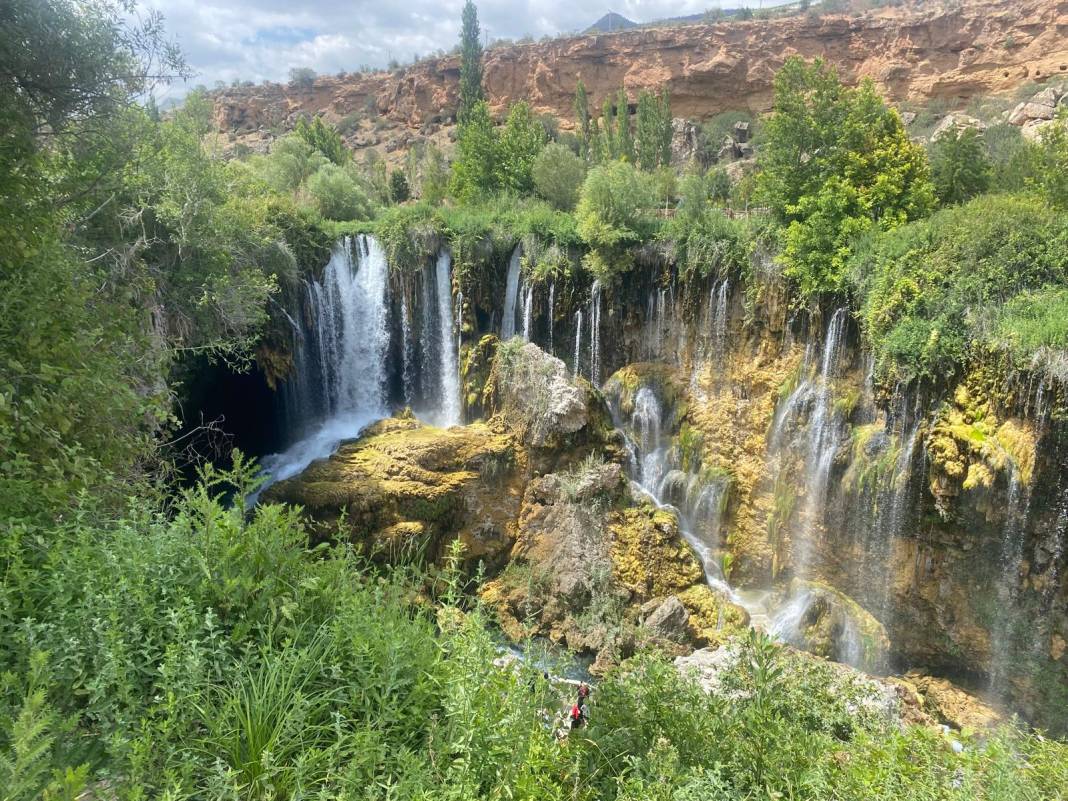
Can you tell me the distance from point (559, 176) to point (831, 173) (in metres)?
10.1

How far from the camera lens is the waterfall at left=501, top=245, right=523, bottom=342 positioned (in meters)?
16.8

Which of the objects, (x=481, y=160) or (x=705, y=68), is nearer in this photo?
(x=481, y=160)

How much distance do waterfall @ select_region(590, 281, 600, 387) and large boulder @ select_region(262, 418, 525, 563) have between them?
385 centimetres

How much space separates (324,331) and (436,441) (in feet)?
19.5

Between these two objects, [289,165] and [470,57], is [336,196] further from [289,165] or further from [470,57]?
[470,57]

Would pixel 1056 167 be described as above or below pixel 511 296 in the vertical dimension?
above

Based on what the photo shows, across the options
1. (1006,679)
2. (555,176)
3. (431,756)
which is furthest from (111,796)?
(555,176)

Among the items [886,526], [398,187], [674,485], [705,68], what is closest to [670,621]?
[674,485]

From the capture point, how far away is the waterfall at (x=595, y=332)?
16250mm

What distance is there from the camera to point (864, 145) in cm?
1347

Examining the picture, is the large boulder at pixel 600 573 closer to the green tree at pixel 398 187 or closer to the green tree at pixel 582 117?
the green tree at pixel 398 187

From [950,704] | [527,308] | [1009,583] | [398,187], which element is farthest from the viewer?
[398,187]

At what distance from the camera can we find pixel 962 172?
579 inches

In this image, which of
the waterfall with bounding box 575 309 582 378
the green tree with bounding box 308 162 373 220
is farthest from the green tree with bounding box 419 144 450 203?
the waterfall with bounding box 575 309 582 378
